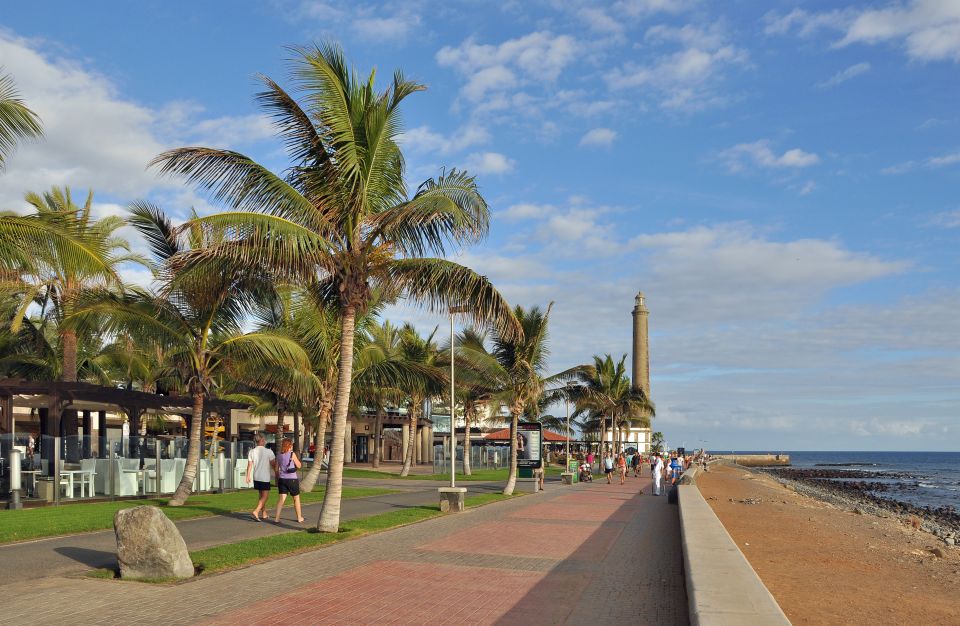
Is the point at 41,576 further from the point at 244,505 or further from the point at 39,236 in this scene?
the point at 244,505

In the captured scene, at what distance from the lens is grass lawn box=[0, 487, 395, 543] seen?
13352 mm

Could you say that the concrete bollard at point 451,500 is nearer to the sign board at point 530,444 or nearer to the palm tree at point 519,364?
the palm tree at point 519,364

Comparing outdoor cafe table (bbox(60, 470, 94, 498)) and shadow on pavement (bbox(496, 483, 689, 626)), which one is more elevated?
outdoor cafe table (bbox(60, 470, 94, 498))

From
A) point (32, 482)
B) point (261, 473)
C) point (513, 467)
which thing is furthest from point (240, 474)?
point (261, 473)

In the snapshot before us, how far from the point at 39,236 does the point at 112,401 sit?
12.7 m

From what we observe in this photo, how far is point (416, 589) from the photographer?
9320 millimetres

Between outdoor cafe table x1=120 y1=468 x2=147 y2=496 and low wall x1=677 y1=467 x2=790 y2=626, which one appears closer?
low wall x1=677 y1=467 x2=790 y2=626

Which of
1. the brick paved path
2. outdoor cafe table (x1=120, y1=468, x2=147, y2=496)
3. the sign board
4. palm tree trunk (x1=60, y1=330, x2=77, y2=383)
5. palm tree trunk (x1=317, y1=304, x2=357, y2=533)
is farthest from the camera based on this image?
the sign board

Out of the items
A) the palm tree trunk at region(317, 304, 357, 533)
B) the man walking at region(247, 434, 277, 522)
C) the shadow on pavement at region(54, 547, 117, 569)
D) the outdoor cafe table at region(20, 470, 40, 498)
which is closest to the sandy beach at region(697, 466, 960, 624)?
the palm tree trunk at region(317, 304, 357, 533)

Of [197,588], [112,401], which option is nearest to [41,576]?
[197,588]

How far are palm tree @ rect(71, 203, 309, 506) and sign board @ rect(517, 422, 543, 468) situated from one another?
1776 cm

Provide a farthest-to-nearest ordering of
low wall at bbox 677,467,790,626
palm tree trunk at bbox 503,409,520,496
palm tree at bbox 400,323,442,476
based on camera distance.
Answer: palm tree at bbox 400,323,442,476
palm tree trunk at bbox 503,409,520,496
low wall at bbox 677,467,790,626

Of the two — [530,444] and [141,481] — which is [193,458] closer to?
[141,481]

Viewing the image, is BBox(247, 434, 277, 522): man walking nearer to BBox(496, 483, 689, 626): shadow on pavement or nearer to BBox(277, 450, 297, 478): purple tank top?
BBox(277, 450, 297, 478): purple tank top
